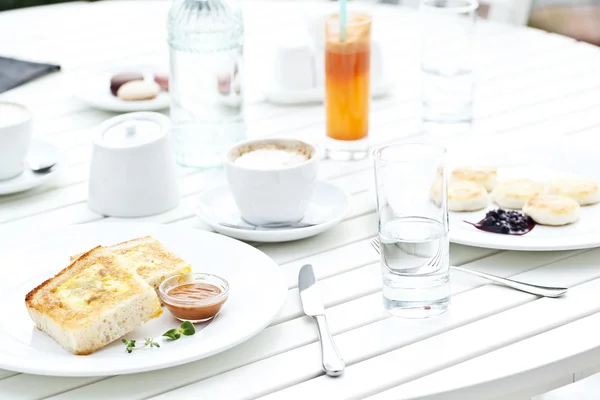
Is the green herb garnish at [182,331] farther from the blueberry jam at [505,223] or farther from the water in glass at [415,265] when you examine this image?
the blueberry jam at [505,223]

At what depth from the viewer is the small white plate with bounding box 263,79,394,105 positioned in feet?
6.50

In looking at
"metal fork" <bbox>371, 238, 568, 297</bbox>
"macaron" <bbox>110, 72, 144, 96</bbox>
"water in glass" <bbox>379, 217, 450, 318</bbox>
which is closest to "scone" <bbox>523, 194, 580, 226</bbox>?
"metal fork" <bbox>371, 238, 568, 297</bbox>

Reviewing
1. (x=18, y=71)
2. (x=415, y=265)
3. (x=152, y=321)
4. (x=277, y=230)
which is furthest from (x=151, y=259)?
(x=18, y=71)

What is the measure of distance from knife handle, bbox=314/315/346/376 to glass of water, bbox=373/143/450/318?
0.32ft

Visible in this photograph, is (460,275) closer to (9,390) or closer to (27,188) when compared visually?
(9,390)

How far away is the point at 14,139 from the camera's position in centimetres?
157

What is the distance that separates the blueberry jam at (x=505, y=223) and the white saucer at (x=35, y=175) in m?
0.72

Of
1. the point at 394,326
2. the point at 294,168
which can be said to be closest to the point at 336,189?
the point at 294,168

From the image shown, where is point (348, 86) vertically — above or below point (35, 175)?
above

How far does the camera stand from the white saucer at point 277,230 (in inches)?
53.1

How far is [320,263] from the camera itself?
4.29 feet

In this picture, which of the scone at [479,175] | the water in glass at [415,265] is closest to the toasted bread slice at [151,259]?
the water in glass at [415,265]

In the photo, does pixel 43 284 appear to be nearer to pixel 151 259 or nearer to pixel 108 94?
pixel 151 259

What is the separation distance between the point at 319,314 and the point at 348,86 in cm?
65
